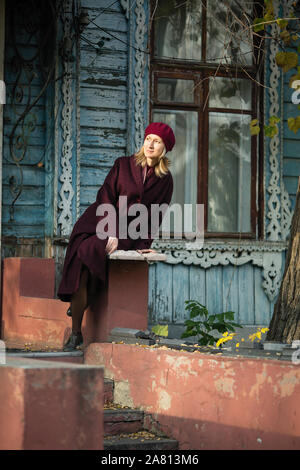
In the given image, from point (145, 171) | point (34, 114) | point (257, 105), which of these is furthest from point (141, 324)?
point (257, 105)

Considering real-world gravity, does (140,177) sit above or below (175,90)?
below

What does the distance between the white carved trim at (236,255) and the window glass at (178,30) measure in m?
2.02

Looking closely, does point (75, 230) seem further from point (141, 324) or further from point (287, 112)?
point (287, 112)

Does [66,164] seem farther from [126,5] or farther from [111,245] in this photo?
[111,245]

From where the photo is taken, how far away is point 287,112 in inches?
377

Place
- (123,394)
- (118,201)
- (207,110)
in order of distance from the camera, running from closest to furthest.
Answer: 1. (123,394)
2. (118,201)
3. (207,110)

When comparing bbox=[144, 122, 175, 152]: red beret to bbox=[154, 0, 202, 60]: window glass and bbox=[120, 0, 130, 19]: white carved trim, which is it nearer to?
bbox=[120, 0, 130, 19]: white carved trim

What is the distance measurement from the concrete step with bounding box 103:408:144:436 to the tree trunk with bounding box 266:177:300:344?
1.33 meters

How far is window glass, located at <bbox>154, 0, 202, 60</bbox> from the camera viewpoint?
30.4 feet

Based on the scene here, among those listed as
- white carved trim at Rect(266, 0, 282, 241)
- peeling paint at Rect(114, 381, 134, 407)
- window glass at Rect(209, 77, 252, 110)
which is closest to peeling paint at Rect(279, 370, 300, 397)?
peeling paint at Rect(114, 381, 134, 407)

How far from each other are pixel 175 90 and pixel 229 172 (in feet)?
3.51

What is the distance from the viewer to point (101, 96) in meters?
8.87

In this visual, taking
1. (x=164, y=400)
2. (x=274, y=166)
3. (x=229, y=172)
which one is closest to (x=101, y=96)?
(x=229, y=172)

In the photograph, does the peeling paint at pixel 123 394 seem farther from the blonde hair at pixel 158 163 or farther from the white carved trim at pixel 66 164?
the white carved trim at pixel 66 164
